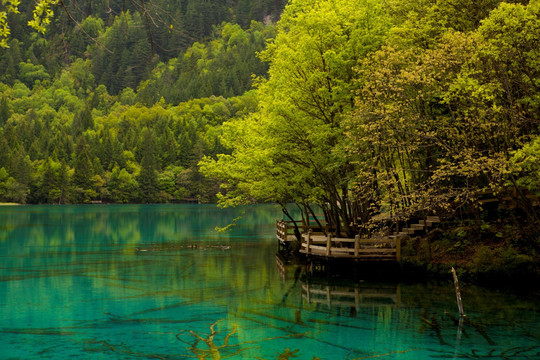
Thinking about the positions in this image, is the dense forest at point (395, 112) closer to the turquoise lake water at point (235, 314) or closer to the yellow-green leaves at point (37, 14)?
the yellow-green leaves at point (37, 14)

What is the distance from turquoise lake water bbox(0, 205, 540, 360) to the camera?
1672 cm

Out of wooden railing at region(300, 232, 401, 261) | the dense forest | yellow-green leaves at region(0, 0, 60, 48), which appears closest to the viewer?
yellow-green leaves at region(0, 0, 60, 48)

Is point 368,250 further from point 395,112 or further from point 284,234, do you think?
point 284,234

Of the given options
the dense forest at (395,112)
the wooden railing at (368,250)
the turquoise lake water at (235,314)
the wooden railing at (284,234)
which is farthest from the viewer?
the wooden railing at (284,234)

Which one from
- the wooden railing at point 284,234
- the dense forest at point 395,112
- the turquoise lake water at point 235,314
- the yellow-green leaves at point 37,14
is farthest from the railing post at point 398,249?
the yellow-green leaves at point 37,14

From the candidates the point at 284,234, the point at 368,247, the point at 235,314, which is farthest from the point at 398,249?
the point at 284,234

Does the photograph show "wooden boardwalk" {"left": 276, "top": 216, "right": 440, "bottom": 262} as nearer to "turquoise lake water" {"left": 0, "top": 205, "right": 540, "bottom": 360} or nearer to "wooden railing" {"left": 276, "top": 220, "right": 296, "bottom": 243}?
"turquoise lake water" {"left": 0, "top": 205, "right": 540, "bottom": 360}

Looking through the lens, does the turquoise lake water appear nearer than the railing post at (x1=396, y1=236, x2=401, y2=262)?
Yes

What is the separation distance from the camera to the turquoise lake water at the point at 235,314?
16.7m

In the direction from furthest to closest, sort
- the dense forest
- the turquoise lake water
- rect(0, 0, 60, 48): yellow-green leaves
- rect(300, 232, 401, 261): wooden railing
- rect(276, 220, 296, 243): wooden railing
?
rect(276, 220, 296, 243): wooden railing → rect(300, 232, 401, 261): wooden railing → the dense forest → the turquoise lake water → rect(0, 0, 60, 48): yellow-green leaves

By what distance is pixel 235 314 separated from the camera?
70.7 ft

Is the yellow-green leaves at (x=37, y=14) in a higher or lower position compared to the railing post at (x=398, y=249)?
higher

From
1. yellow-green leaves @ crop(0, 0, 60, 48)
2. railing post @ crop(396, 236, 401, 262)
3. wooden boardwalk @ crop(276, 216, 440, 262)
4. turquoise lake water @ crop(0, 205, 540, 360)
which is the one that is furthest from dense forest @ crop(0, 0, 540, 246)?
turquoise lake water @ crop(0, 205, 540, 360)

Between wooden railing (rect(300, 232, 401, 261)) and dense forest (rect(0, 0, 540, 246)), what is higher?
dense forest (rect(0, 0, 540, 246))
